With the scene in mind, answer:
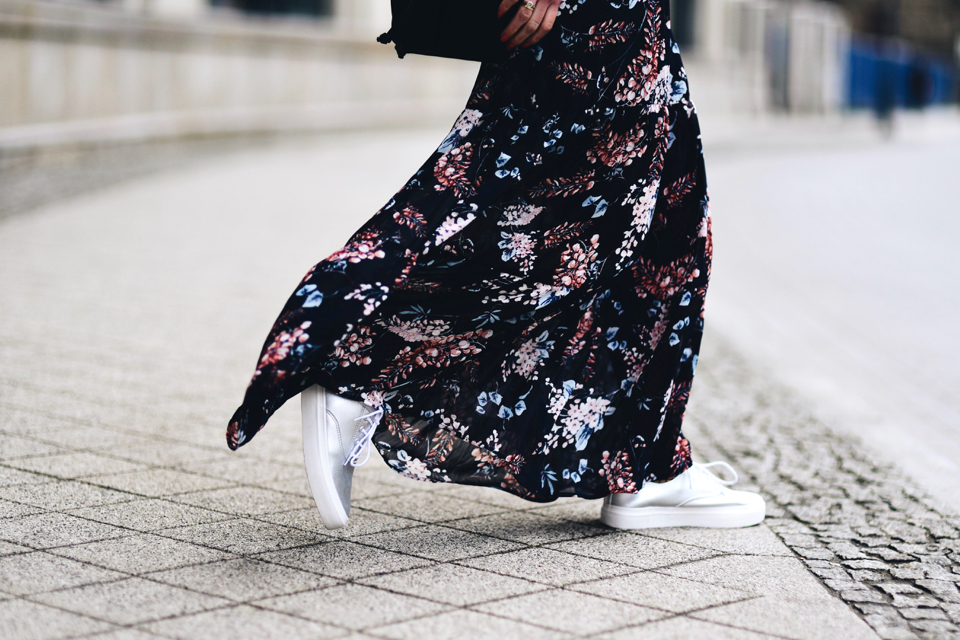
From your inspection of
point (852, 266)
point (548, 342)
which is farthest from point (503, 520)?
point (852, 266)

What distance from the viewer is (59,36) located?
35.8ft

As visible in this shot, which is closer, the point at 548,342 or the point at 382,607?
the point at 382,607

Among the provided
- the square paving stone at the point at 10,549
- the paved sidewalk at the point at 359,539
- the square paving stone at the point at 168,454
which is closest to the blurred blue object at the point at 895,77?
the paved sidewalk at the point at 359,539

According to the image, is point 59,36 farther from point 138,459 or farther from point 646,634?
point 646,634

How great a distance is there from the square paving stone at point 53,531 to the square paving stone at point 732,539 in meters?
1.25

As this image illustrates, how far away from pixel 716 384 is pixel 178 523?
2.61 meters

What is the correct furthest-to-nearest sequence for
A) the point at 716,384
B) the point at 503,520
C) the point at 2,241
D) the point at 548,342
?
the point at 2,241, the point at 716,384, the point at 503,520, the point at 548,342

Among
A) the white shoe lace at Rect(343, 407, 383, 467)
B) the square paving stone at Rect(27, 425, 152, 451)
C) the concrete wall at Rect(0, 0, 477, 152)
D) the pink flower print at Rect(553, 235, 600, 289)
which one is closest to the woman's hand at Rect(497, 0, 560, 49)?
the pink flower print at Rect(553, 235, 600, 289)

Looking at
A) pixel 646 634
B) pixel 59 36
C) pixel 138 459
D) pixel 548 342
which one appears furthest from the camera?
pixel 59 36

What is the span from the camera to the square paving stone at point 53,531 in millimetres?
2375

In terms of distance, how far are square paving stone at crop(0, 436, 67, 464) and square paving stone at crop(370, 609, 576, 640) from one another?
4.96ft

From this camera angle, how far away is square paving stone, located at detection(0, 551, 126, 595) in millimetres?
2107

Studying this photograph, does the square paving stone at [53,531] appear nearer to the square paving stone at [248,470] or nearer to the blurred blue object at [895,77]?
the square paving stone at [248,470]

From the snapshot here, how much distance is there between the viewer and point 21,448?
309cm
